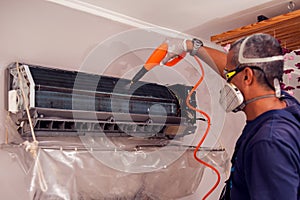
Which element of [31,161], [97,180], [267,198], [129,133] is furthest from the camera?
[129,133]

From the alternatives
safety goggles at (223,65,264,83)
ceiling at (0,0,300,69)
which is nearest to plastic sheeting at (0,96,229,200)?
ceiling at (0,0,300,69)

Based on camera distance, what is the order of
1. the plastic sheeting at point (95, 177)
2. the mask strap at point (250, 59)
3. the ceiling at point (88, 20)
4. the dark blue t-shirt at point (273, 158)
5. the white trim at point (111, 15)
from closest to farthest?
the dark blue t-shirt at point (273, 158), the mask strap at point (250, 59), the plastic sheeting at point (95, 177), the ceiling at point (88, 20), the white trim at point (111, 15)

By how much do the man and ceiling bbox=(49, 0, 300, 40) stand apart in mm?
765

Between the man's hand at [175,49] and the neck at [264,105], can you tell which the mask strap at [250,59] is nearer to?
the neck at [264,105]

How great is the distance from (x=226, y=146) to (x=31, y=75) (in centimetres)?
140

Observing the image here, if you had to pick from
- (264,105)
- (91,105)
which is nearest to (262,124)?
(264,105)

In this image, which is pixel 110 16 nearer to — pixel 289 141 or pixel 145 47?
pixel 145 47

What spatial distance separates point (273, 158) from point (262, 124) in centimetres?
16

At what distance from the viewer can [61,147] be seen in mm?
1544

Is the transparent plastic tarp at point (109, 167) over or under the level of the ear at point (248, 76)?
under

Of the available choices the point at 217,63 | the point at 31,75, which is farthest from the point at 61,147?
the point at 217,63

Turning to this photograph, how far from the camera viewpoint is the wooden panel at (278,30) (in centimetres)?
193

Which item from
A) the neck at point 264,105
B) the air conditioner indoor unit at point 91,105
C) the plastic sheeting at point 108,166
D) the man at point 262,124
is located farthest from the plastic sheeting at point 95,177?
the neck at point 264,105

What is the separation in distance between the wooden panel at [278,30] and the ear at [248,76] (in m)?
0.83
